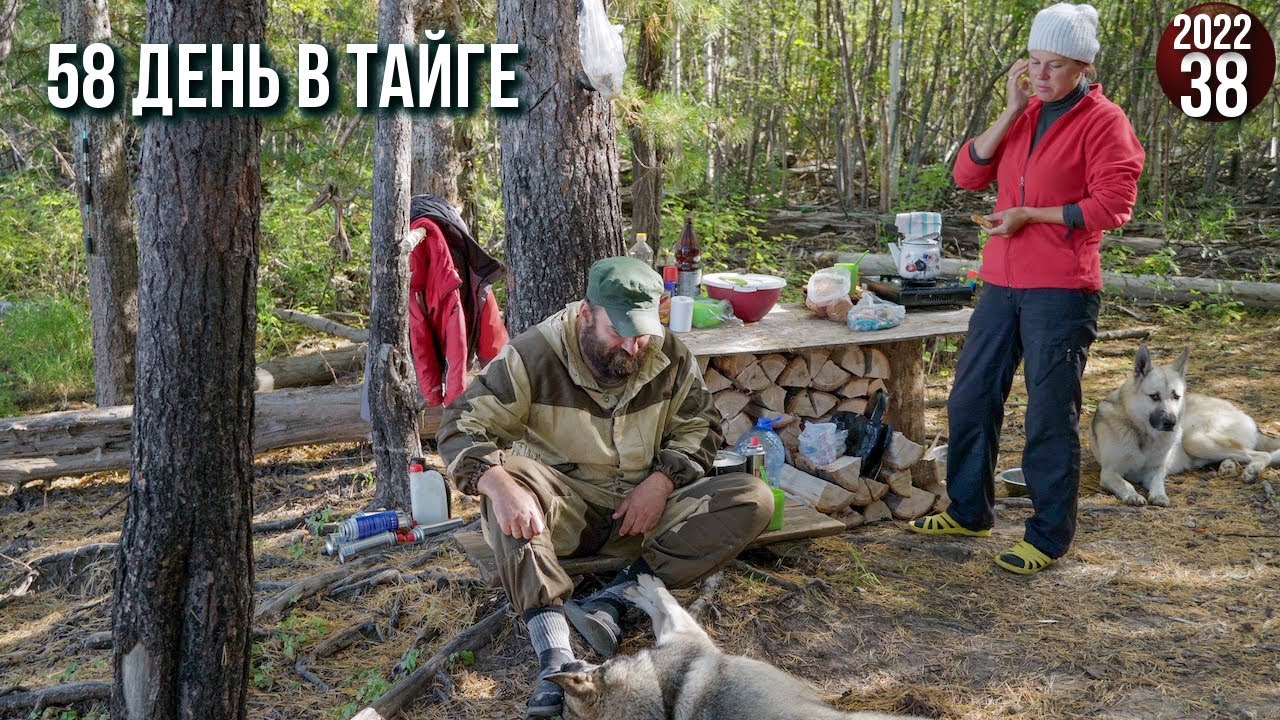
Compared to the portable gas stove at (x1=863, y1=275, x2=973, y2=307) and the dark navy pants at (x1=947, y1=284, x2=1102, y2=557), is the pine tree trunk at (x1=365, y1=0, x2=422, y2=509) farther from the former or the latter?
the dark navy pants at (x1=947, y1=284, x2=1102, y2=557)

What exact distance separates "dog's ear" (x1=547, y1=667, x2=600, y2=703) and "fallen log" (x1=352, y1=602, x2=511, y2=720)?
0.65 meters

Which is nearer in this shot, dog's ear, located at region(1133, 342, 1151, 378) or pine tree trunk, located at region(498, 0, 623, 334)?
pine tree trunk, located at region(498, 0, 623, 334)

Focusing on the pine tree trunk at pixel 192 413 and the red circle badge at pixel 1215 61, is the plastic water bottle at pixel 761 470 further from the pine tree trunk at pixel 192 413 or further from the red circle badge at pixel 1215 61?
the red circle badge at pixel 1215 61

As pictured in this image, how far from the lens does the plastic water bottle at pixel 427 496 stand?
212 inches

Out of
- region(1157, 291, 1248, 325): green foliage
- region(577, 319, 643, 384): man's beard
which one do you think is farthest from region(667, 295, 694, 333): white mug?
region(1157, 291, 1248, 325): green foliage

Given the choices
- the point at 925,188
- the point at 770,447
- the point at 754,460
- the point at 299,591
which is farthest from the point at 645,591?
the point at 925,188

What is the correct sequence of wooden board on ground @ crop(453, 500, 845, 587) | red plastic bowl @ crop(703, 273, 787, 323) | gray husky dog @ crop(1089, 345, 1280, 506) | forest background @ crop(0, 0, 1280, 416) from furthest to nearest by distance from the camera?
forest background @ crop(0, 0, 1280, 416), gray husky dog @ crop(1089, 345, 1280, 506), red plastic bowl @ crop(703, 273, 787, 323), wooden board on ground @ crop(453, 500, 845, 587)

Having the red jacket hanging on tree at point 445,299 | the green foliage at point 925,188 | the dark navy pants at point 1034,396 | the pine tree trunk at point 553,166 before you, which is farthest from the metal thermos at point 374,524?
the green foliage at point 925,188

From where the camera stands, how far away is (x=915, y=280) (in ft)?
18.0

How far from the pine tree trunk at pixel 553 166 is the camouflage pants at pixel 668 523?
1141mm

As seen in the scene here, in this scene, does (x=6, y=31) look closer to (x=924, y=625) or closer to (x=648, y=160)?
(x=648, y=160)

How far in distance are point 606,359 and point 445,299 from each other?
1989 millimetres

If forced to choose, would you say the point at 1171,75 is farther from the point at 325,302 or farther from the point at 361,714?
the point at 361,714

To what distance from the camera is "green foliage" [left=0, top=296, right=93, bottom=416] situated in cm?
854
